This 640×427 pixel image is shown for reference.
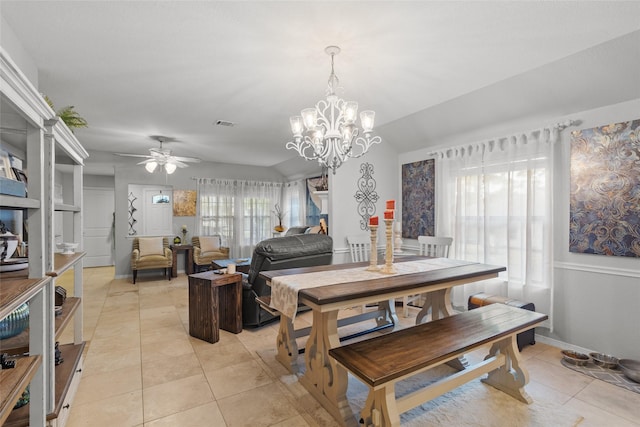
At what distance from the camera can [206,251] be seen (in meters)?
6.11

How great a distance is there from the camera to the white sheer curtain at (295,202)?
22.2ft

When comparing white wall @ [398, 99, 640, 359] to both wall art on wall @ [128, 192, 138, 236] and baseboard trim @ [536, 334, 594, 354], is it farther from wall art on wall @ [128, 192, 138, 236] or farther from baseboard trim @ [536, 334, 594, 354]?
wall art on wall @ [128, 192, 138, 236]

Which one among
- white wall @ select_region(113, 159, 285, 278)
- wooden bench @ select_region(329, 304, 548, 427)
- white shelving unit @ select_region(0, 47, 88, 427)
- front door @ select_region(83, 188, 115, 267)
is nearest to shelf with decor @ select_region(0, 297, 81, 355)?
white shelving unit @ select_region(0, 47, 88, 427)

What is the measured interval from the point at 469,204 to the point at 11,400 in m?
3.97

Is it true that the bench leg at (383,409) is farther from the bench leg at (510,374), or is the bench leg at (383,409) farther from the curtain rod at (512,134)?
the curtain rod at (512,134)

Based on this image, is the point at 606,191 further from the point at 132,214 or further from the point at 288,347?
the point at 132,214

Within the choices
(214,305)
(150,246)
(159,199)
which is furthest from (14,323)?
(159,199)

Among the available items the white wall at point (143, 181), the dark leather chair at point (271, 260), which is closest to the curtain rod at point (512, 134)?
the dark leather chair at point (271, 260)

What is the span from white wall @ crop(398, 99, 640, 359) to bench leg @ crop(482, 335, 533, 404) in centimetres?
114

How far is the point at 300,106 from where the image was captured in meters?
3.30

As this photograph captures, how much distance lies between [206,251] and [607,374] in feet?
19.6

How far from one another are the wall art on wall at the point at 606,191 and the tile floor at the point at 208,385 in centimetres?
112

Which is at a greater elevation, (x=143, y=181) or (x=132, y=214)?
(x=143, y=181)

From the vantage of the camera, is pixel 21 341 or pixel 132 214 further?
pixel 132 214
